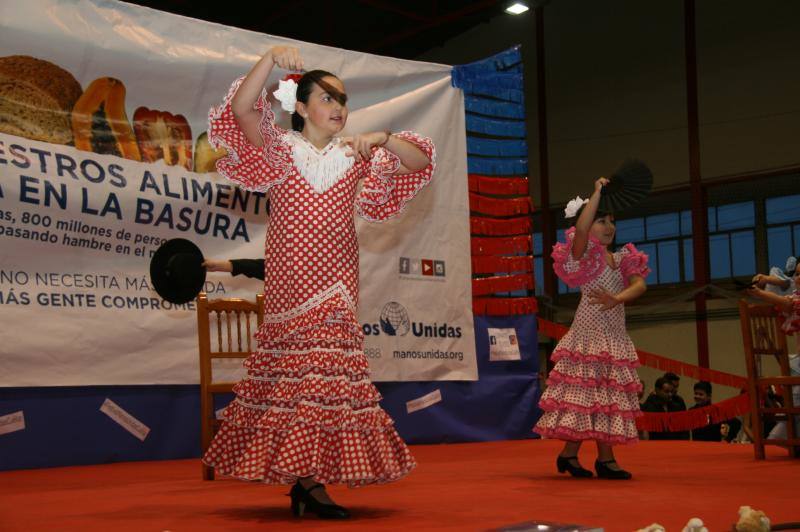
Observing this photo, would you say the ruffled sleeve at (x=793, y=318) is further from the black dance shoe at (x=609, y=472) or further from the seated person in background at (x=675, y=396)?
the seated person in background at (x=675, y=396)

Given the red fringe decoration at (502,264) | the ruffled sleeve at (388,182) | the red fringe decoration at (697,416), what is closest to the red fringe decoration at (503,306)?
the red fringe decoration at (502,264)

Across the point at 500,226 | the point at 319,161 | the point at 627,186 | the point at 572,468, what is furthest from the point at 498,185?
the point at 319,161

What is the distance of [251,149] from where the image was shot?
327 cm

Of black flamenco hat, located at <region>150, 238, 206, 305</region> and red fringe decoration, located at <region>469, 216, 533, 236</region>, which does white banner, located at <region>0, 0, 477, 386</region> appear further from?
black flamenco hat, located at <region>150, 238, 206, 305</region>

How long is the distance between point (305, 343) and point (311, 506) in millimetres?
498

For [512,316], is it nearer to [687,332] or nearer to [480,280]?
[480,280]

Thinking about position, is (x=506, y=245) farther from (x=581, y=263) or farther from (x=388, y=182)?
(x=388, y=182)

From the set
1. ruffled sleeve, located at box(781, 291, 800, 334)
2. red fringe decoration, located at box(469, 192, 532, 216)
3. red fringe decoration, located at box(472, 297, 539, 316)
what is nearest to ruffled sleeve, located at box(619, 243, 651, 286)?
ruffled sleeve, located at box(781, 291, 800, 334)

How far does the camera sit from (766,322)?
5.68 m

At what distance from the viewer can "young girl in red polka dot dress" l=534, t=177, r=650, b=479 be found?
14.2 feet

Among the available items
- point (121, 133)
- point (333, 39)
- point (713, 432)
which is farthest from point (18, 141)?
point (333, 39)

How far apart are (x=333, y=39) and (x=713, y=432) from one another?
323 inches

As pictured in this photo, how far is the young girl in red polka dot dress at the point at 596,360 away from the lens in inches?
171

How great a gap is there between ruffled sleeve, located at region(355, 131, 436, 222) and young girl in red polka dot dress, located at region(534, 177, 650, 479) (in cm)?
118
